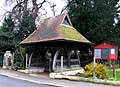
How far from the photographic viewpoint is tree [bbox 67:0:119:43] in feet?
83.6

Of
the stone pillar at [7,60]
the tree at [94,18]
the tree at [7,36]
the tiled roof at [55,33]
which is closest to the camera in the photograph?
the tiled roof at [55,33]

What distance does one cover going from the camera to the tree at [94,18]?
2547cm

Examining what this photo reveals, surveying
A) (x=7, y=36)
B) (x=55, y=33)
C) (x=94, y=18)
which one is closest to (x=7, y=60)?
(x=7, y=36)

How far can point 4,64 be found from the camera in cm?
2583

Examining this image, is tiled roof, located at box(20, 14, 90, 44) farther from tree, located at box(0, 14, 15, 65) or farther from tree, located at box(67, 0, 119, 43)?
tree, located at box(0, 14, 15, 65)

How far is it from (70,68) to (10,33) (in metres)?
11.8

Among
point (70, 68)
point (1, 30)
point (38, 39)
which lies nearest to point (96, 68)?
point (70, 68)

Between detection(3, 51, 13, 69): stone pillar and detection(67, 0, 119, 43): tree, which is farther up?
detection(67, 0, 119, 43): tree

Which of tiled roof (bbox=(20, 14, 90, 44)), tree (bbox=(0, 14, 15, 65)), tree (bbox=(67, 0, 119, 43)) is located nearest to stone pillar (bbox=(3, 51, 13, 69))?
tree (bbox=(0, 14, 15, 65))

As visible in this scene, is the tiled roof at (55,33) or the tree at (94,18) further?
the tree at (94,18)

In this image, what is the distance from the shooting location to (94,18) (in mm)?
26016

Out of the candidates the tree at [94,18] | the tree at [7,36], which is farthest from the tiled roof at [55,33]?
the tree at [7,36]

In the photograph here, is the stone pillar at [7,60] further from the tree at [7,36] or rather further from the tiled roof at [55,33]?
the tiled roof at [55,33]

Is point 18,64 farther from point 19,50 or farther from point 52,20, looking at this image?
point 52,20
